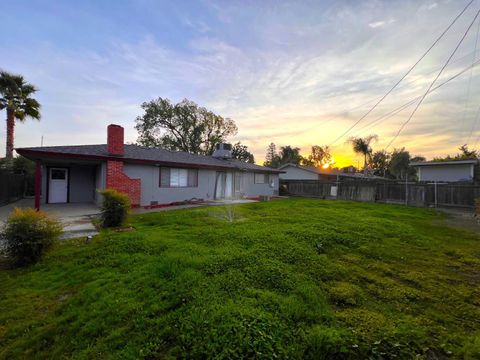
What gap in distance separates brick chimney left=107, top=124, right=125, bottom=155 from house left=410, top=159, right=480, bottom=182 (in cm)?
2364

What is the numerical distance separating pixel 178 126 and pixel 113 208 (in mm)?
27186

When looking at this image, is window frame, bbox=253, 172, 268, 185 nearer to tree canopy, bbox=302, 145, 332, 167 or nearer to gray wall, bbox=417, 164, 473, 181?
gray wall, bbox=417, 164, 473, 181

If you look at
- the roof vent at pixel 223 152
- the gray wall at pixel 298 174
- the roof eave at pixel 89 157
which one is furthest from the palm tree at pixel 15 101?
the gray wall at pixel 298 174

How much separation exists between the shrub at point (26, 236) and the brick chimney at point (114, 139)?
747 centimetres

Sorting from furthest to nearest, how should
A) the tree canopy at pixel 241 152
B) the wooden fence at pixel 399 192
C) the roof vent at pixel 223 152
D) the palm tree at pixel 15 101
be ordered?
the tree canopy at pixel 241 152 < the roof vent at pixel 223 152 < the palm tree at pixel 15 101 < the wooden fence at pixel 399 192

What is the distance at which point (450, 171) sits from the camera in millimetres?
19797

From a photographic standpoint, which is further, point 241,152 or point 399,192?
point 241,152

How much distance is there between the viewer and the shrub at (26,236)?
14.5 feet

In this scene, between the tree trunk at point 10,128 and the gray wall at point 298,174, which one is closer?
the tree trunk at point 10,128

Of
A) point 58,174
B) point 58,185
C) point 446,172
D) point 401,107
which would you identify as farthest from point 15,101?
point 446,172

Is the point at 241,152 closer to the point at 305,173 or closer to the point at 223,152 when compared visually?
the point at 305,173

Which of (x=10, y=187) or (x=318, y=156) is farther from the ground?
(x=318, y=156)

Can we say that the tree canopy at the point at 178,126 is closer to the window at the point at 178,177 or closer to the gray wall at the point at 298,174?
the gray wall at the point at 298,174

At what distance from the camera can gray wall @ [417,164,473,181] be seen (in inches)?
749
